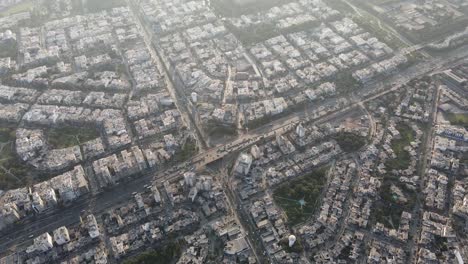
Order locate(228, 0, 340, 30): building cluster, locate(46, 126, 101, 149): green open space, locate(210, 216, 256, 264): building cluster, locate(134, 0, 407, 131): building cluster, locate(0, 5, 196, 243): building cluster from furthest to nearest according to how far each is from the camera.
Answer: locate(228, 0, 340, 30): building cluster
locate(134, 0, 407, 131): building cluster
locate(46, 126, 101, 149): green open space
locate(0, 5, 196, 243): building cluster
locate(210, 216, 256, 264): building cluster

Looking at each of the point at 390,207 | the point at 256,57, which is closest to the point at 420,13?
the point at 256,57

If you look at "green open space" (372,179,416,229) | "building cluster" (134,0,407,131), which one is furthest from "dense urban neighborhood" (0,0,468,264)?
"building cluster" (134,0,407,131)

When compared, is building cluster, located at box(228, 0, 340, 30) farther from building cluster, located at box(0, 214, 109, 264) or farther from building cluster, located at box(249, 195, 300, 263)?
building cluster, located at box(0, 214, 109, 264)

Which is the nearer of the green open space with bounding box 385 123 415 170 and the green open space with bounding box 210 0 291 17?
the green open space with bounding box 385 123 415 170

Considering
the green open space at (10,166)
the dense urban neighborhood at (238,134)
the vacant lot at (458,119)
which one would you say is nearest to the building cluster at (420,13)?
the dense urban neighborhood at (238,134)

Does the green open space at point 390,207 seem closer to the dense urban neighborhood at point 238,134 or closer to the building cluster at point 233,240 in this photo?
the dense urban neighborhood at point 238,134

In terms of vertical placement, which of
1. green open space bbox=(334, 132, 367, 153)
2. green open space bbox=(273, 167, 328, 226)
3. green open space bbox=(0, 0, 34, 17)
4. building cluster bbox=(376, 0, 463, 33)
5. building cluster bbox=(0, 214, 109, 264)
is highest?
building cluster bbox=(376, 0, 463, 33)
